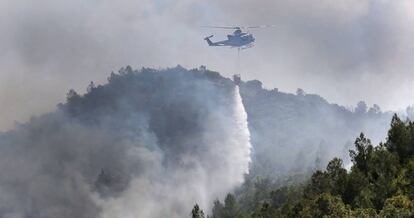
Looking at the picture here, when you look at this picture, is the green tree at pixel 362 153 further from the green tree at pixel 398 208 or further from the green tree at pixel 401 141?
the green tree at pixel 398 208

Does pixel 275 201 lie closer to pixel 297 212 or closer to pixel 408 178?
pixel 297 212

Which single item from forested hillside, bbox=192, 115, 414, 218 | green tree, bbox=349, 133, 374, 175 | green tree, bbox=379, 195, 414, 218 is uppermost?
green tree, bbox=349, 133, 374, 175

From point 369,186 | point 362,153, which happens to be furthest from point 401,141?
point 369,186

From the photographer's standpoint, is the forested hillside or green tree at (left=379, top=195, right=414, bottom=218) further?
the forested hillside

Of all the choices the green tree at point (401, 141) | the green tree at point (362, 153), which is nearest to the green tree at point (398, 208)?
the green tree at point (362, 153)

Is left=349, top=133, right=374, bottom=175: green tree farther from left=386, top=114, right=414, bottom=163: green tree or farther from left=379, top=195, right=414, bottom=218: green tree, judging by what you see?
left=379, top=195, right=414, bottom=218: green tree

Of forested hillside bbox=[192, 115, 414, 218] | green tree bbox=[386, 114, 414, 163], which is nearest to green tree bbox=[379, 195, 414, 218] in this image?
forested hillside bbox=[192, 115, 414, 218]

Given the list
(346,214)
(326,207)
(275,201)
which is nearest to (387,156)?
(326,207)

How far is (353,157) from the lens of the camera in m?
107

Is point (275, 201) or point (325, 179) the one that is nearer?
point (325, 179)

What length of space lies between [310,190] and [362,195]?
26.5 meters

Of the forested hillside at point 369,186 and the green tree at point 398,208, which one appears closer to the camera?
the green tree at point 398,208

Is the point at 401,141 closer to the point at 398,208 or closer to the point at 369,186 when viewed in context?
the point at 369,186

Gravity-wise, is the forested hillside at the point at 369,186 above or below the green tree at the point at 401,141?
below
